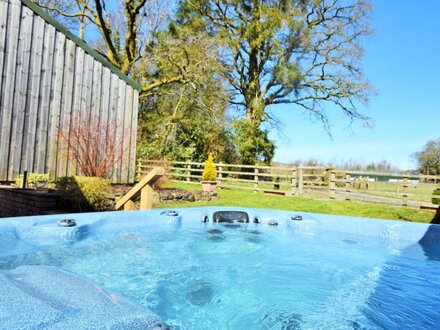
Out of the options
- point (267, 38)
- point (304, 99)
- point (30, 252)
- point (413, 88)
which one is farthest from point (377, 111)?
point (30, 252)

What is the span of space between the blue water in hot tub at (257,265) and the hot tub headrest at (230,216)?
114 mm

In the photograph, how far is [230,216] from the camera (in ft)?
17.5

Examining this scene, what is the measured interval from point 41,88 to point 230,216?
175 inches

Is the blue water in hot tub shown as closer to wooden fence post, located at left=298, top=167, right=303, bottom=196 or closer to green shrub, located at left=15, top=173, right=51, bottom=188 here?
green shrub, located at left=15, top=173, right=51, bottom=188

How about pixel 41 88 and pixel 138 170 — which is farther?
pixel 138 170

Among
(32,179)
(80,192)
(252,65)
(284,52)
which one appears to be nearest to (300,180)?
(284,52)

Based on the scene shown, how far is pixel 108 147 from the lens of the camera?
6465 millimetres

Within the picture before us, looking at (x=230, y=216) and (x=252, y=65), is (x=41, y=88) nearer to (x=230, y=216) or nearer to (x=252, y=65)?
(x=230, y=216)

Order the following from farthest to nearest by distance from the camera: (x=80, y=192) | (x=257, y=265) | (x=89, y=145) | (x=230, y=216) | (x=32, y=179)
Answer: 1. (x=89, y=145)
2. (x=32, y=179)
3. (x=230, y=216)
4. (x=80, y=192)
5. (x=257, y=265)

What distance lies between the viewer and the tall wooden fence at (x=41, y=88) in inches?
235

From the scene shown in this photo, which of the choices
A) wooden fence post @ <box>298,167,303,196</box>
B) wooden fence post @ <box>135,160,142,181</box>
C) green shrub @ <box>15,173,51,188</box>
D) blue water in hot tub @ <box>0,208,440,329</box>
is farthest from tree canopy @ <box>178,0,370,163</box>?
blue water in hot tub @ <box>0,208,440,329</box>

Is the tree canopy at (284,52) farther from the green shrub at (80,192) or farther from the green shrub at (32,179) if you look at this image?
the green shrub at (80,192)

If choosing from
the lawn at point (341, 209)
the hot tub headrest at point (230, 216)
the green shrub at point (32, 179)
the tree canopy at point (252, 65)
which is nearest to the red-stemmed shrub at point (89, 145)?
the green shrub at point (32, 179)

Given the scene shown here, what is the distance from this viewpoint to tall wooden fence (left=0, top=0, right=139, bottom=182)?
235 inches
